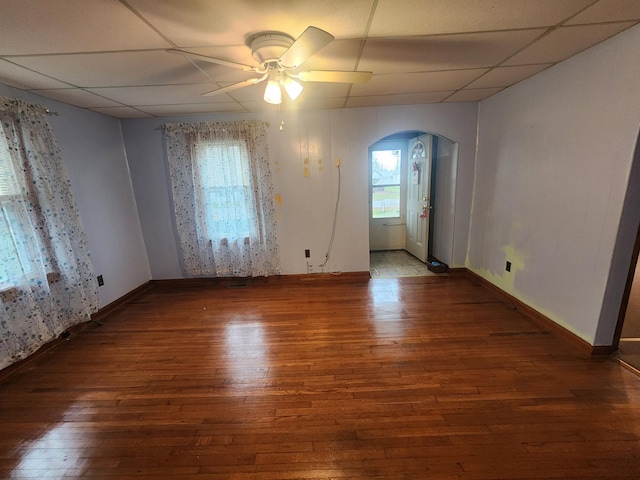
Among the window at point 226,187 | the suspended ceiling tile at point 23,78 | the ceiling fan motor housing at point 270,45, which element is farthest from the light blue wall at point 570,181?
the suspended ceiling tile at point 23,78

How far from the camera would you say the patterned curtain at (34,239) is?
215cm

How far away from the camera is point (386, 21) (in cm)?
151

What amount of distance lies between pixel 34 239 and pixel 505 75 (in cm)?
462

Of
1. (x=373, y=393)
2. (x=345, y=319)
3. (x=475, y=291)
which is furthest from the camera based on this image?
(x=475, y=291)

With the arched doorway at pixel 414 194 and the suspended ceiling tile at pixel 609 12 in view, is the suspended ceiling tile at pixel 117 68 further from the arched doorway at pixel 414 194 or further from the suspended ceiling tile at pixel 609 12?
the arched doorway at pixel 414 194

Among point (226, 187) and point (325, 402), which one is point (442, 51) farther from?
point (226, 187)

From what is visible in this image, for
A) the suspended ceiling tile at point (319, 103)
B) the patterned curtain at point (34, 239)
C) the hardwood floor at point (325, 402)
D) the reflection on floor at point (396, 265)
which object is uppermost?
the suspended ceiling tile at point (319, 103)

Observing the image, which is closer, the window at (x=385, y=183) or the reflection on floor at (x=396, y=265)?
the reflection on floor at (x=396, y=265)

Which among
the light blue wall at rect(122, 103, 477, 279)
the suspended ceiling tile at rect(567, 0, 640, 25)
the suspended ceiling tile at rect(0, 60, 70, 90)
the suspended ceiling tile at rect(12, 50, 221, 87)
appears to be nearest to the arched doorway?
the light blue wall at rect(122, 103, 477, 279)

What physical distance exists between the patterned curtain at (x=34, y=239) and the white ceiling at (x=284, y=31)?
482 mm

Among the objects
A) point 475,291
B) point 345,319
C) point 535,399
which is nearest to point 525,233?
point 475,291

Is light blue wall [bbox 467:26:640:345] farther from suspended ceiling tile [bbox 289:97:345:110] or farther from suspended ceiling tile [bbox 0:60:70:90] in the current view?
suspended ceiling tile [bbox 0:60:70:90]

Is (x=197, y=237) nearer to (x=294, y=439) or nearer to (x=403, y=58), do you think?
(x=294, y=439)

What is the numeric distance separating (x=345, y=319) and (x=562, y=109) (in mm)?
2781
